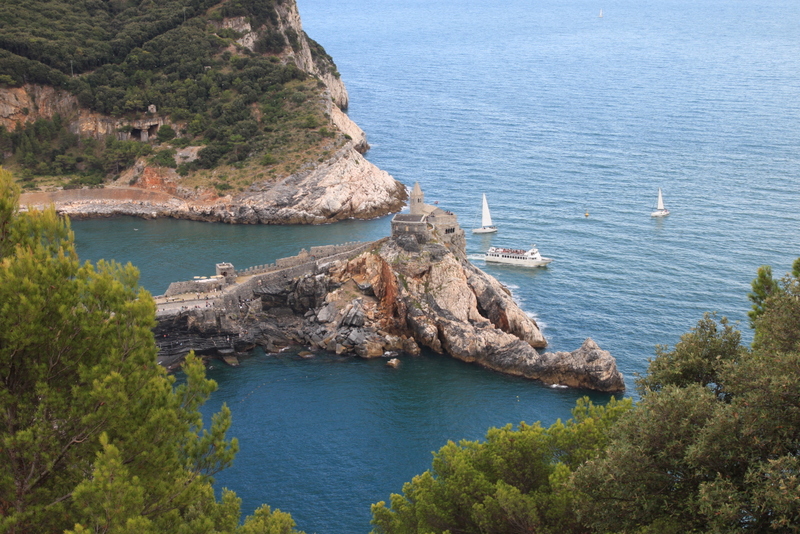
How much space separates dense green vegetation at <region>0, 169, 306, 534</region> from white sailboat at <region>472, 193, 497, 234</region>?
8409cm

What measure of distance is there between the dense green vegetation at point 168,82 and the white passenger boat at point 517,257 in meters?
36.6

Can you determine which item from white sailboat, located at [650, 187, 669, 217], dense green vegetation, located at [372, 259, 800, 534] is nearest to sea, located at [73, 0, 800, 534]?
white sailboat, located at [650, 187, 669, 217]

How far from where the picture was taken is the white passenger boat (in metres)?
90.9

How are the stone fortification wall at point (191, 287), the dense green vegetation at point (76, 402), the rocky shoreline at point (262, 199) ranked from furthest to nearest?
1. the rocky shoreline at point (262, 199)
2. the stone fortification wall at point (191, 287)
3. the dense green vegetation at point (76, 402)

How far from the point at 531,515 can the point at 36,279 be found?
1833 centimetres

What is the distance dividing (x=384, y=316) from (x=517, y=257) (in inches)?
947

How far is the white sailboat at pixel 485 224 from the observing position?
10238cm

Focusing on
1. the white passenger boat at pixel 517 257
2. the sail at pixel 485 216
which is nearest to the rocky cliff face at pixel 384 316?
the white passenger boat at pixel 517 257

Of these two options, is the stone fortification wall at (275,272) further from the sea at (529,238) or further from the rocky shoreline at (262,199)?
the rocky shoreline at (262,199)

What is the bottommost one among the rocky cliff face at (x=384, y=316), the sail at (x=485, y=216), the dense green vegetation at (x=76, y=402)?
the rocky cliff face at (x=384, y=316)

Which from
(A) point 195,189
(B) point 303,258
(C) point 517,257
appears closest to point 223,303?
(B) point 303,258

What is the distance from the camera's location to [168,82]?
131125mm

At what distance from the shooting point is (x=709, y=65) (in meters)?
197

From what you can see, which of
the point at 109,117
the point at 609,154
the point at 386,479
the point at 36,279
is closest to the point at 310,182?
the point at 109,117
